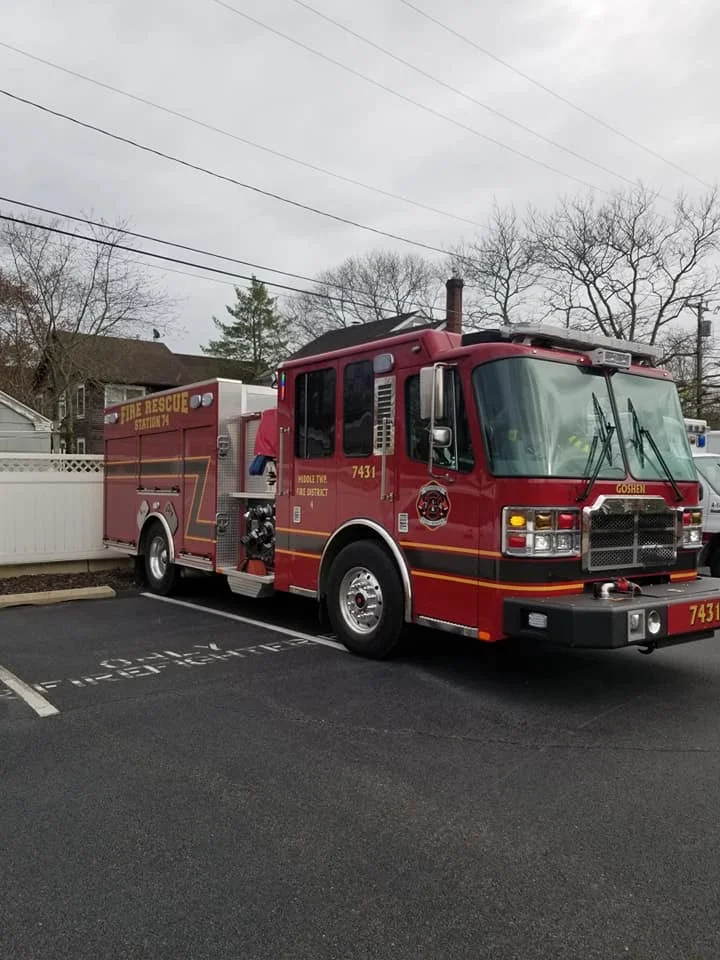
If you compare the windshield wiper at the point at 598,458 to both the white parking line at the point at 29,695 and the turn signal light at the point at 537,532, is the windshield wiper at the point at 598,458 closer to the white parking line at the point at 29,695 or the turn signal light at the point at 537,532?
the turn signal light at the point at 537,532

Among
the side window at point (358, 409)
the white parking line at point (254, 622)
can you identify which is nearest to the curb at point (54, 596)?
the white parking line at point (254, 622)

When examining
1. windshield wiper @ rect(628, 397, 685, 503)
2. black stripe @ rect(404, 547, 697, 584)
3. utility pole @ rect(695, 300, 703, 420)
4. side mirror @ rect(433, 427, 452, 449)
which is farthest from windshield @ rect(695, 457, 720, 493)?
utility pole @ rect(695, 300, 703, 420)

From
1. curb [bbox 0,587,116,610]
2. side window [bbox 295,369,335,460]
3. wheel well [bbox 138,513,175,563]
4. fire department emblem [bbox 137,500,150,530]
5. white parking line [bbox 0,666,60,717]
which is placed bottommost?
white parking line [bbox 0,666,60,717]

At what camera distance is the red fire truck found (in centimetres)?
530

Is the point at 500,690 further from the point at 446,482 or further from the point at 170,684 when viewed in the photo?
the point at 170,684

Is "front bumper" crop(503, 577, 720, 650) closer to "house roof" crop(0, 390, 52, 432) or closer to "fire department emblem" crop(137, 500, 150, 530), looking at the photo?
"fire department emblem" crop(137, 500, 150, 530)

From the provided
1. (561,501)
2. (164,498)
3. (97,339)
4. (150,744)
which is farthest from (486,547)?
(97,339)

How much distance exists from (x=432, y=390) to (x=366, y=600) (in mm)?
1949

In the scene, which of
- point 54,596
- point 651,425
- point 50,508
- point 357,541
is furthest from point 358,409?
point 50,508

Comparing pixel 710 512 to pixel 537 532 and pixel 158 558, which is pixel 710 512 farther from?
pixel 158 558

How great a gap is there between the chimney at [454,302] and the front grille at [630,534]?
25091 mm

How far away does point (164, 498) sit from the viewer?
9.83 metres

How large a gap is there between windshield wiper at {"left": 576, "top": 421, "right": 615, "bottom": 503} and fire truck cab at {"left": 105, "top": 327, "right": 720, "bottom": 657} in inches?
0.6

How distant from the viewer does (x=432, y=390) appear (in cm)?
562
